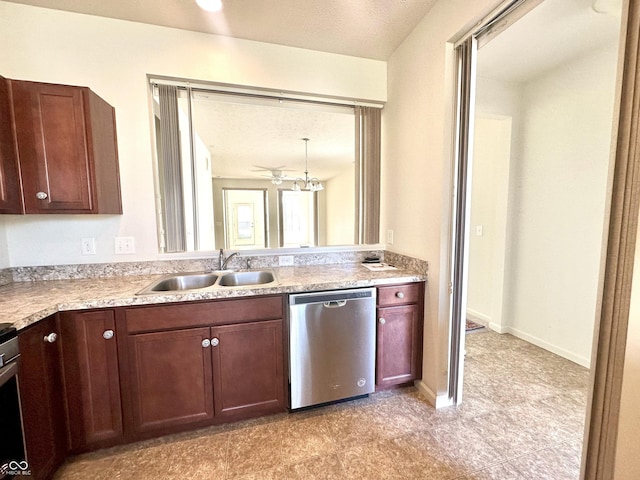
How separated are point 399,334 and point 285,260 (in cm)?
107

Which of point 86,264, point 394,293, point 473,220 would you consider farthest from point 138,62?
point 473,220

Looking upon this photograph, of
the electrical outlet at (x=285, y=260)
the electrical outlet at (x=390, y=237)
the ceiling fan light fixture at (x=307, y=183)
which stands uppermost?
the ceiling fan light fixture at (x=307, y=183)

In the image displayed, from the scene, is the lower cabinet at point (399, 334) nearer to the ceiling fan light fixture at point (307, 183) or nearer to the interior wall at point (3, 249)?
the ceiling fan light fixture at point (307, 183)

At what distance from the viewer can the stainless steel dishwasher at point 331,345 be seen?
1.77 meters

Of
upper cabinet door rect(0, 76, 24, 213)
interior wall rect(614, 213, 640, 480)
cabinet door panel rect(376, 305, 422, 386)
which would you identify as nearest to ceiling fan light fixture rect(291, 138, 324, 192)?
cabinet door panel rect(376, 305, 422, 386)

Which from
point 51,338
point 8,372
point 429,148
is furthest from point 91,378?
point 429,148

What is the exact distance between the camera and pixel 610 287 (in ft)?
3.29

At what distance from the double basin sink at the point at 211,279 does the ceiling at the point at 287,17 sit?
5.79ft

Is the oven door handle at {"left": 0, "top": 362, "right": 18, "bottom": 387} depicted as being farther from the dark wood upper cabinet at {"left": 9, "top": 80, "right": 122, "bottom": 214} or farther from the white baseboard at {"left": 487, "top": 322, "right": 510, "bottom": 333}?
the white baseboard at {"left": 487, "top": 322, "right": 510, "bottom": 333}

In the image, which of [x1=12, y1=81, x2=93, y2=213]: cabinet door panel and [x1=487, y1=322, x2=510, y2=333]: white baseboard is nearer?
[x1=12, y1=81, x2=93, y2=213]: cabinet door panel

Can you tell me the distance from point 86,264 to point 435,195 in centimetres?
247

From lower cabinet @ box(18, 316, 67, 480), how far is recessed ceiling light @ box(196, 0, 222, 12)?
1.99m

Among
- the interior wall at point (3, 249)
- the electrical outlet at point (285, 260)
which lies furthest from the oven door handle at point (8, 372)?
the electrical outlet at point (285, 260)

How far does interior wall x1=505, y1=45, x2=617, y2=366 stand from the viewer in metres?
2.29
